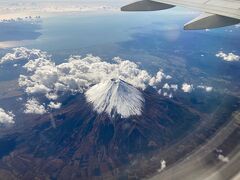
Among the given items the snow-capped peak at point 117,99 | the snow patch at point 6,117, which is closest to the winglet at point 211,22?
the snow-capped peak at point 117,99

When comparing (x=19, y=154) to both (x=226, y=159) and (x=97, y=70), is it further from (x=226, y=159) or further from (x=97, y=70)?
(x=97, y=70)

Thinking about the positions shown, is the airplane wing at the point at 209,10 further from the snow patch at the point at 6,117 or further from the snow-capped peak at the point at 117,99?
the snow patch at the point at 6,117

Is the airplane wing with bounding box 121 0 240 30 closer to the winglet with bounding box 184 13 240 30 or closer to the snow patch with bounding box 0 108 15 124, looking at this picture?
the winglet with bounding box 184 13 240 30

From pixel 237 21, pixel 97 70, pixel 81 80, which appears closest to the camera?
pixel 237 21

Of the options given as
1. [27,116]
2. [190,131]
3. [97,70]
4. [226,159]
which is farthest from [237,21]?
[97,70]

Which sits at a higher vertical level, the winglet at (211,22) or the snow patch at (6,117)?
the winglet at (211,22)

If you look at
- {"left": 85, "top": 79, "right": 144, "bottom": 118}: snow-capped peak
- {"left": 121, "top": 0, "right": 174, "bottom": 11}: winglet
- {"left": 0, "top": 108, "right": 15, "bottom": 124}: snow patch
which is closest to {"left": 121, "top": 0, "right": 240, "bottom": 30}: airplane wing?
{"left": 121, "top": 0, "right": 174, "bottom": 11}: winglet

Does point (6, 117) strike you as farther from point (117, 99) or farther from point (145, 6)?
point (145, 6)
